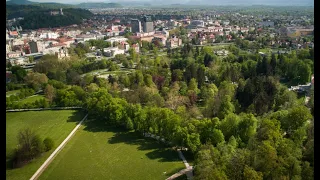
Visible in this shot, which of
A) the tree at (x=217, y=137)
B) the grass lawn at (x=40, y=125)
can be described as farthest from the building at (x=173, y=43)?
the tree at (x=217, y=137)

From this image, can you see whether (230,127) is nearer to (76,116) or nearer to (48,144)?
(48,144)

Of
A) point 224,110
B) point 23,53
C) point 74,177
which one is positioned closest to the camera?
point 74,177

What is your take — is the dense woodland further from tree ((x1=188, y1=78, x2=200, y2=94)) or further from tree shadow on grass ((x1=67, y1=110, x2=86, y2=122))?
tree shadow on grass ((x1=67, y1=110, x2=86, y2=122))

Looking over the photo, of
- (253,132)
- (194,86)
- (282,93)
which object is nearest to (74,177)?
(253,132)

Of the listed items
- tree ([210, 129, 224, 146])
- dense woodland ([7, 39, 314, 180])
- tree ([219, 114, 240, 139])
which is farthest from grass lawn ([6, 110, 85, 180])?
tree ([219, 114, 240, 139])

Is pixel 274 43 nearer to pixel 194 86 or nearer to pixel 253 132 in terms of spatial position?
pixel 194 86

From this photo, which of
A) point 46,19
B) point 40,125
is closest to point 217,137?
point 40,125
